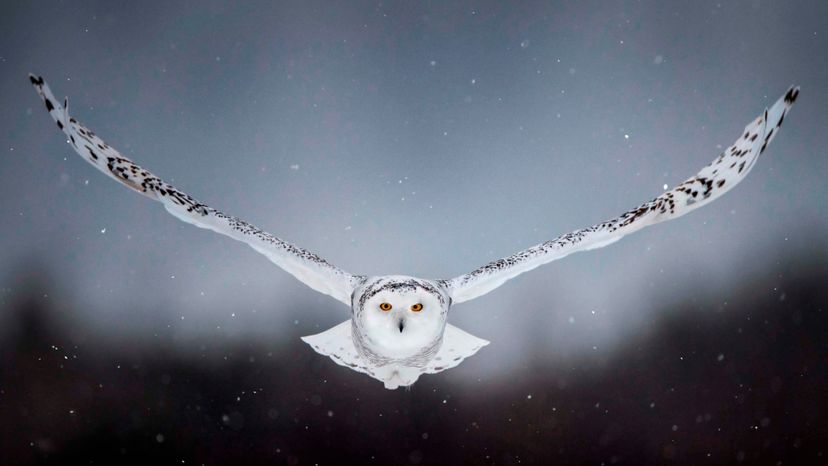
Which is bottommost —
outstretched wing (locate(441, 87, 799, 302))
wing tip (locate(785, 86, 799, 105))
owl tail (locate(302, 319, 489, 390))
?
owl tail (locate(302, 319, 489, 390))

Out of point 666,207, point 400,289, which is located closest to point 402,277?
point 400,289

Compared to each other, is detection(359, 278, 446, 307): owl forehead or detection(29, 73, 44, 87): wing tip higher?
detection(29, 73, 44, 87): wing tip

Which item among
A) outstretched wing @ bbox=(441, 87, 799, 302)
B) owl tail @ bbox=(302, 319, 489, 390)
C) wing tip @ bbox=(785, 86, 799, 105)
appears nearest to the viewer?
wing tip @ bbox=(785, 86, 799, 105)

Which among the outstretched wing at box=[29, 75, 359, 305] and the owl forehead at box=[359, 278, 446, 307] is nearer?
the outstretched wing at box=[29, 75, 359, 305]

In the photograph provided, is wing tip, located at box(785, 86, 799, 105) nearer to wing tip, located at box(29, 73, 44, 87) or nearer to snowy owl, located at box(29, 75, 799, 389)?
snowy owl, located at box(29, 75, 799, 389)

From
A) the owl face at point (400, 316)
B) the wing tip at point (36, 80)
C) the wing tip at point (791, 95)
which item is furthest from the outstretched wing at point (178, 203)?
the wing tip at point (791, 95)

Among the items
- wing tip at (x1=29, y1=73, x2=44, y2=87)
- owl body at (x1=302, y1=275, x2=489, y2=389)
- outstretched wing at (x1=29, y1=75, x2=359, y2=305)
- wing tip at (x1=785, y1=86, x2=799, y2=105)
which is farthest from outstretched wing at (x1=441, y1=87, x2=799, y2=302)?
wing tip at (x1=29, y1=73, x2=44, y2=87)

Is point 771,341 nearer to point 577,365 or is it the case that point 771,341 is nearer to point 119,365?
point 577,365
